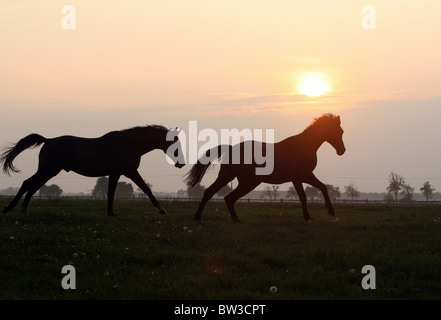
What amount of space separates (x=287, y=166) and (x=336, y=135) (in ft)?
8.24

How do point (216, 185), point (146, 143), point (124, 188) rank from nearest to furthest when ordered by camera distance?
point (216, 185) < point (146, 143) < point (124, 188)

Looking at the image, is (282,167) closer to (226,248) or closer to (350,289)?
(226,248)

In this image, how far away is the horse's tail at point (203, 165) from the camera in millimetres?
15648

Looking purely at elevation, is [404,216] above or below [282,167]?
below

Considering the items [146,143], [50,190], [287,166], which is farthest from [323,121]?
[50,190]

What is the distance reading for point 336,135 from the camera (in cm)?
1717

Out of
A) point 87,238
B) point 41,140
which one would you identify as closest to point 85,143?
point 41,140

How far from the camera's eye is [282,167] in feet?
52.0

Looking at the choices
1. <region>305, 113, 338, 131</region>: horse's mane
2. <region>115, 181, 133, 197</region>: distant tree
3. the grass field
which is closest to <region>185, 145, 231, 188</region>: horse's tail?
the grass field

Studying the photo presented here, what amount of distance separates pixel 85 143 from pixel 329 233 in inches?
347

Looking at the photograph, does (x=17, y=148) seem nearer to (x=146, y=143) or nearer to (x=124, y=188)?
(x=146, y=143)

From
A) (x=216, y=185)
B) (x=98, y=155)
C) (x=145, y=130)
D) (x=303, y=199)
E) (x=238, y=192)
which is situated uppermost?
(x=145, y=130)

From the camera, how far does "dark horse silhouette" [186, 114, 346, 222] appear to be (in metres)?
15.3
